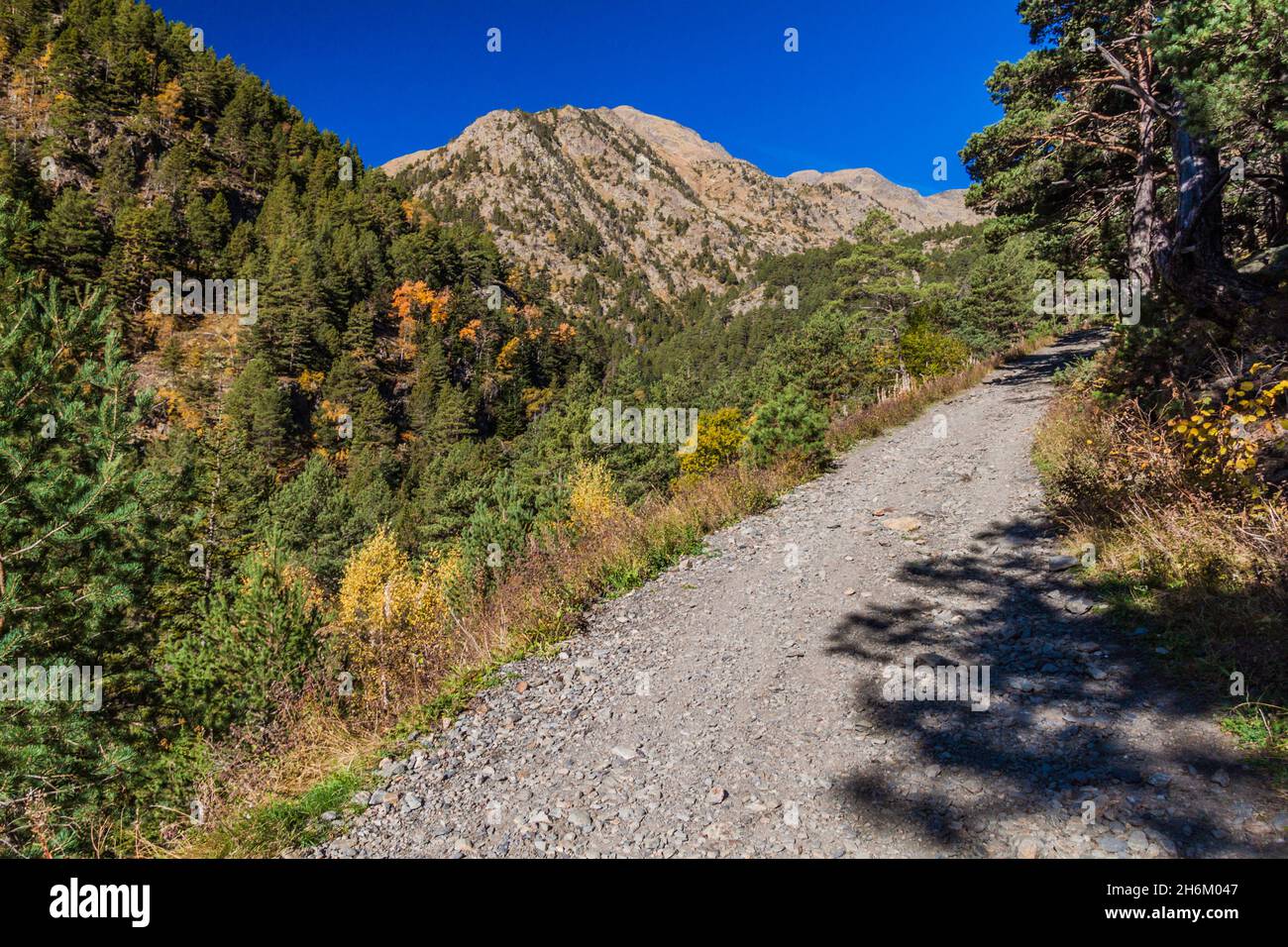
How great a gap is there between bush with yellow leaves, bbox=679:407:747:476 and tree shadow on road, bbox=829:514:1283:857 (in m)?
20.7

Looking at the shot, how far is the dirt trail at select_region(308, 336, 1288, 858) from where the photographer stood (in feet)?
10.1

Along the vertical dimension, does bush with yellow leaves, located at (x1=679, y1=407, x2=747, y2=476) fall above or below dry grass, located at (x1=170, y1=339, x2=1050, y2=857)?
above

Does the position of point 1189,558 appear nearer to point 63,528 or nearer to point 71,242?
point 63,528

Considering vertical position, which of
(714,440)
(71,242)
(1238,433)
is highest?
(71,242)

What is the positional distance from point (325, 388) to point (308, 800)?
95.9 metres

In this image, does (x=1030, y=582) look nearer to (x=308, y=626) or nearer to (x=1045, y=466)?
(x=1045, y=466)

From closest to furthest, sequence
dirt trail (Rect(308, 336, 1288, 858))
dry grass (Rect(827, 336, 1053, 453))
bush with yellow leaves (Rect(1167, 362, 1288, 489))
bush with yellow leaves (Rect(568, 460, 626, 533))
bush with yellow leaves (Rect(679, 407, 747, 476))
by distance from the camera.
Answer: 1. dirt trail (Rect(308, 336, 1288, 858))
2. bush with yellow leaves (Rect(1167, 362, 1288, 489))
3. dry grass (Rect(827, 336, 1053, 453))
4. bush with yellow leaves (Rect(568, 460, 626, 533))
5. bush with yellow leaves (Rect(679, 407, 747, 476))

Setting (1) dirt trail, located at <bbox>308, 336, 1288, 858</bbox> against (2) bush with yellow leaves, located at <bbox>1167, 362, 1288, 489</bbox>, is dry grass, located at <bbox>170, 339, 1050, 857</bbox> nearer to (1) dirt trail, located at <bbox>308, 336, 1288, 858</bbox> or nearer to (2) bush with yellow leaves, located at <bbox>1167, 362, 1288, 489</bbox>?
(1) dirt trail, located at <bbox>308, 336, 1288, 858</bbox>

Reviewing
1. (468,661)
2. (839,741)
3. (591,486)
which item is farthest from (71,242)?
(839,741)

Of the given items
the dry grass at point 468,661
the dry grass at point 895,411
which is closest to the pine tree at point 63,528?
the dry grass at point 468,661

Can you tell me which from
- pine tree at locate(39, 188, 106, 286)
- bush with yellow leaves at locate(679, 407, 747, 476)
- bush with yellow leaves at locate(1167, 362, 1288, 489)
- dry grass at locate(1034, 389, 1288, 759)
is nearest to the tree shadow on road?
dry grass at locate(1034, 389, 1288, 759)

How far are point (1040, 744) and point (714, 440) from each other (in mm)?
23924

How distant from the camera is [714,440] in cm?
2731
